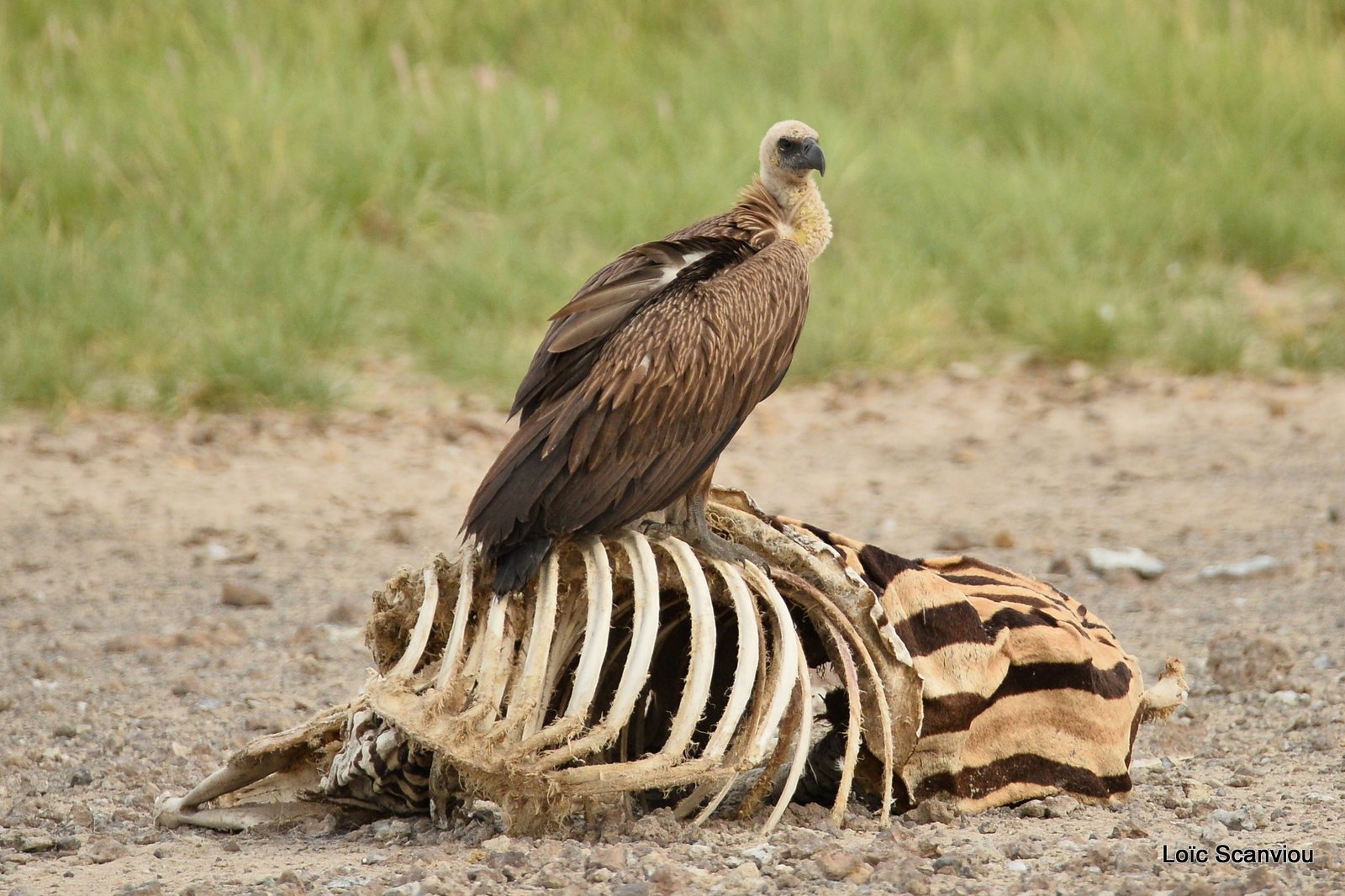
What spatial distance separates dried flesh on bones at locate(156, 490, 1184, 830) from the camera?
10.3ft

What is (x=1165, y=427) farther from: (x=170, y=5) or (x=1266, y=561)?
(x=170, y=5)

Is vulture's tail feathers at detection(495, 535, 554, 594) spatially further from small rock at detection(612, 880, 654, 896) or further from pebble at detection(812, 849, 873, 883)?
pebble at detection(812, 849, 873, 883)

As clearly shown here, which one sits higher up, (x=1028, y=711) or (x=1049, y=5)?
(x=1049, y=5)

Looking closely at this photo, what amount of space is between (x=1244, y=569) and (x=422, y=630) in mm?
3703

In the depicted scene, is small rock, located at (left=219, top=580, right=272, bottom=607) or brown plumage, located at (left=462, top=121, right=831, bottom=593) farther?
small rock, located at (left=219, top=580, right=272, bottom=607)

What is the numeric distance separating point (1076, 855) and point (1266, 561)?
3217 millimetres

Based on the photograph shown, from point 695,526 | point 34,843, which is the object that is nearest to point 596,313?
point 695,526

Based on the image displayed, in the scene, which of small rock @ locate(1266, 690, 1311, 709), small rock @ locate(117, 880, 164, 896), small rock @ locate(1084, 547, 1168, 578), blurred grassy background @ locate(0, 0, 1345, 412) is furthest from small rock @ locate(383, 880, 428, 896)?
blurred grassy background @ locate(0, 0, 1345, 412)

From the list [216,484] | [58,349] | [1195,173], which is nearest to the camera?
[216,484]

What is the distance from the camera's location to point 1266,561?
5.97 metres

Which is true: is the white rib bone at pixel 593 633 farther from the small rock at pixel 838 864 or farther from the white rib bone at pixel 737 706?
the small rock at pixel 838 864

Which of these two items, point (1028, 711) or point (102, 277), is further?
point (102, 277)

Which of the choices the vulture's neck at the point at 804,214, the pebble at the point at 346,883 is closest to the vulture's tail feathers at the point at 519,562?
the pebble at the point at 346,883

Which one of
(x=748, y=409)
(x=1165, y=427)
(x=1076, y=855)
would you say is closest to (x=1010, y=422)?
(x=1165, y=427)
